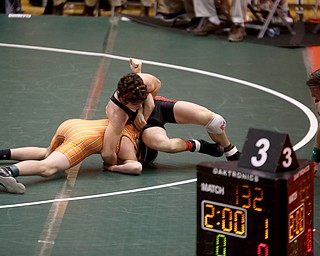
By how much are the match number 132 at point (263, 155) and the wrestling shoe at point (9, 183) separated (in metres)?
2.44

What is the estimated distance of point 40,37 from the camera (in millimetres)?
11953

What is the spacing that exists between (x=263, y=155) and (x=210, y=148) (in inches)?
104

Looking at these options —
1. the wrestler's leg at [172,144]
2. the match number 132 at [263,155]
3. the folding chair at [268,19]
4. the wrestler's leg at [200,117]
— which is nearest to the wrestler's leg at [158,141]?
the wrestler's leg at [172,144]

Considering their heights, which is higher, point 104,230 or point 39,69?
point 104,230

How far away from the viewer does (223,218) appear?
5.46 meters

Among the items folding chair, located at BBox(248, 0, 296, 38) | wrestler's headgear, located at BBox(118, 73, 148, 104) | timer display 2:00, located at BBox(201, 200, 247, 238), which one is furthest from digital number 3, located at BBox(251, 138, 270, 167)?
folding chair, located at BBox(248, 0, 296, 38)

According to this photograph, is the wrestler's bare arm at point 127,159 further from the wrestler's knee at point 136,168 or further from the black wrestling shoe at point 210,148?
the black wrestling shoe at point 210,148

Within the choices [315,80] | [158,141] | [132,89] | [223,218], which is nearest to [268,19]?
[158,141]

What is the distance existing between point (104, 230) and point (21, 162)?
3.50 ft

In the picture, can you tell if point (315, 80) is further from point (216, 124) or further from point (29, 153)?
point (29, 153)

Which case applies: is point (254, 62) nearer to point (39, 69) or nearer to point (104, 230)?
point (39, 69)

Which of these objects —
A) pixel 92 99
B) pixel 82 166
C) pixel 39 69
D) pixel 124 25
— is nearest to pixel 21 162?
pixel 82 166

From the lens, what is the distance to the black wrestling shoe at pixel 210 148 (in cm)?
786

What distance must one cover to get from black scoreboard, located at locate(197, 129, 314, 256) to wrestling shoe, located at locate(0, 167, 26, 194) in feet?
6.70
